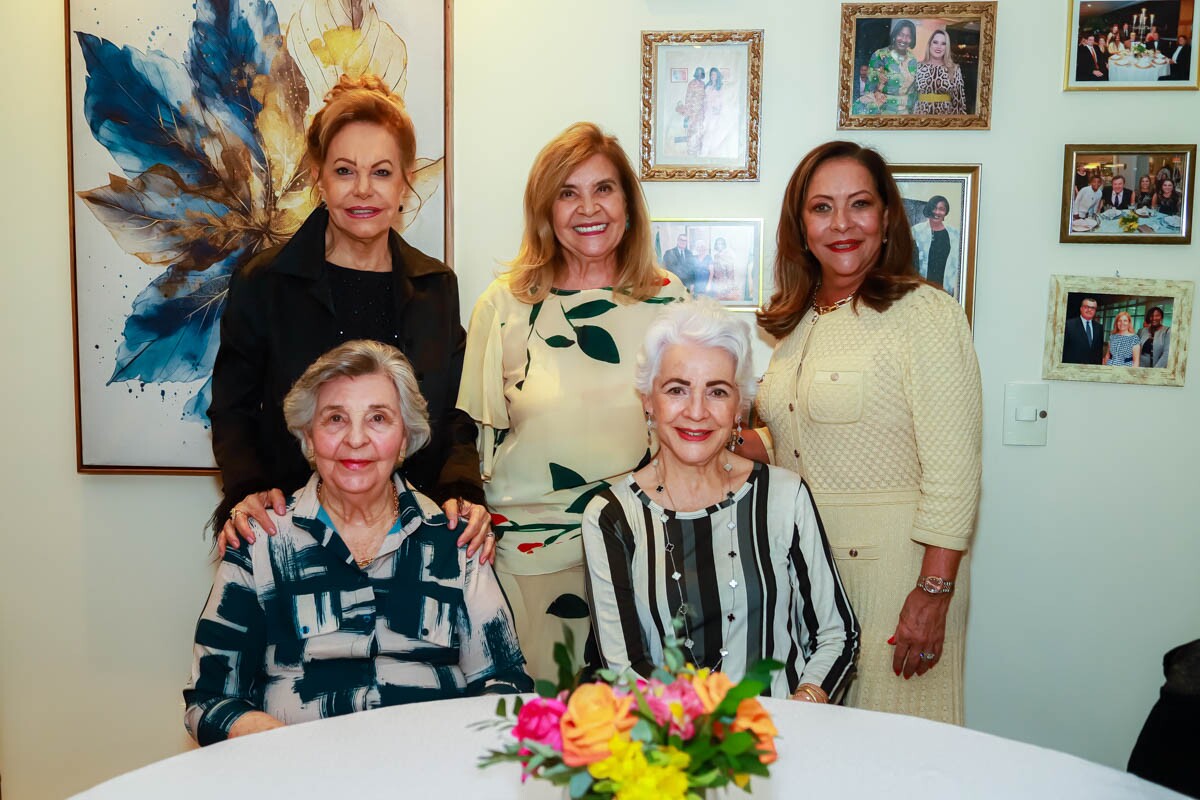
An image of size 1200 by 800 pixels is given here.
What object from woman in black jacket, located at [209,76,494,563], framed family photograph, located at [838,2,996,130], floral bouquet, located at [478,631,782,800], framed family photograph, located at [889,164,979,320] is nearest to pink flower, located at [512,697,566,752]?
floral bouquet, located at [478,631,782,800]

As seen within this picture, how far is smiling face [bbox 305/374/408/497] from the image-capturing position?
1829 millimetres

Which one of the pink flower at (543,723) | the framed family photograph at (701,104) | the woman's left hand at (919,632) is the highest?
the framed family photograph at (701,104)

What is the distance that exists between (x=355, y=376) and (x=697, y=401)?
681 mm

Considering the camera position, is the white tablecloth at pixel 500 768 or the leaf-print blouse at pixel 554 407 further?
the leaf-print blouse at pixel 554 407

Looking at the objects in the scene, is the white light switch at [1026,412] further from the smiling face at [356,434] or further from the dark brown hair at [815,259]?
the smiling face at [356,434]

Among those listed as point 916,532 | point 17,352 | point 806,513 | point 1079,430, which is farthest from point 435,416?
point 1079,430

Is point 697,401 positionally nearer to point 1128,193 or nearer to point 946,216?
point 946,216

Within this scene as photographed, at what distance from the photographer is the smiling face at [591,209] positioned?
7.34 feet

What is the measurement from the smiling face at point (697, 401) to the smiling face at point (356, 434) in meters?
0.55

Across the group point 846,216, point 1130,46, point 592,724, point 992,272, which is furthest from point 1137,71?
point 592,724

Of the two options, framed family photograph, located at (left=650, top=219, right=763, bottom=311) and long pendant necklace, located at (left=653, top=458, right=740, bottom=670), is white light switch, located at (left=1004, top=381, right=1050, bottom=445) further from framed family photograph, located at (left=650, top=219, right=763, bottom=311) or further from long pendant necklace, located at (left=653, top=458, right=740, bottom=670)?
long pendant necklace, located at (left=653, top=458, right=740, bottom=670)

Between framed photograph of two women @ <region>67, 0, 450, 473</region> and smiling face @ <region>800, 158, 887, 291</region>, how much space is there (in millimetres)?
1116

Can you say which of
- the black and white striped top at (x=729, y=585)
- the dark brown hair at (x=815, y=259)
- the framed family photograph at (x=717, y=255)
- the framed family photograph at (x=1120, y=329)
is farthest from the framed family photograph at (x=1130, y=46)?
the black and white striped top at (x=729, y=585)

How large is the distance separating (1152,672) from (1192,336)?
96 cm
